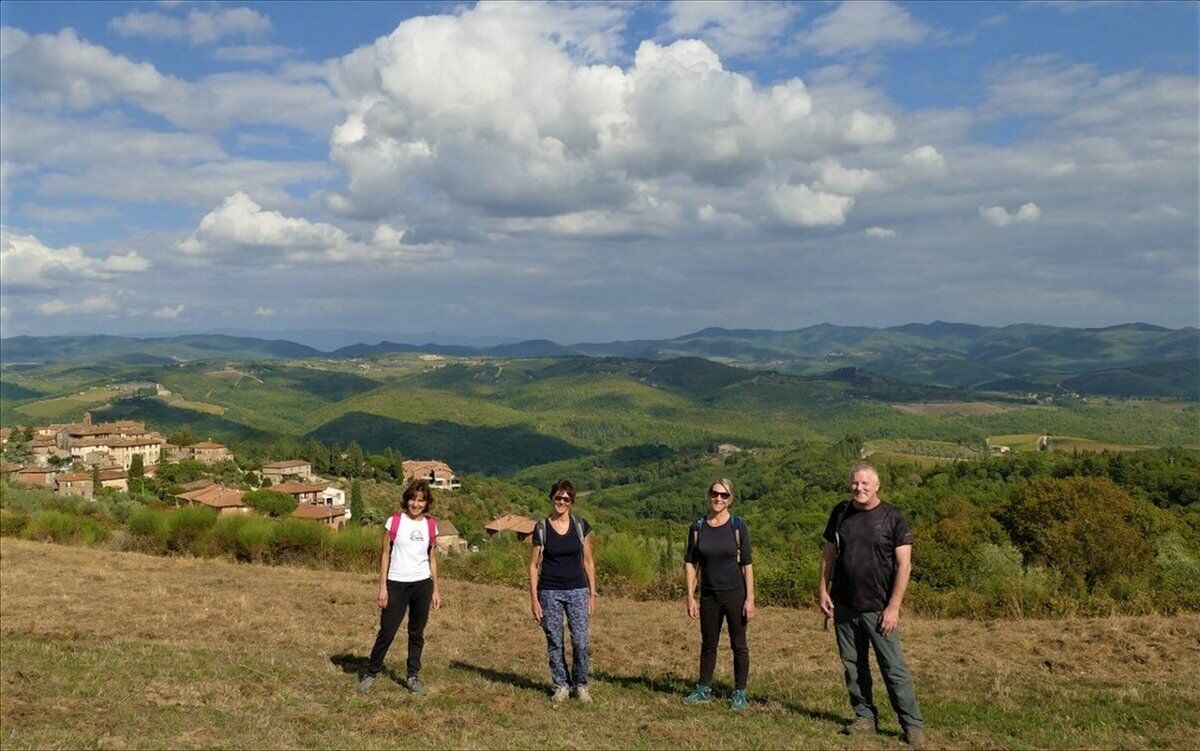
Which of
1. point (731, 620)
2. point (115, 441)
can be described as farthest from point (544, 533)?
point (115, 441)

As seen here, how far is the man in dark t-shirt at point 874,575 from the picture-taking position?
628cm

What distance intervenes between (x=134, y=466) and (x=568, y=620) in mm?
74554

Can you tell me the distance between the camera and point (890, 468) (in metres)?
90.6

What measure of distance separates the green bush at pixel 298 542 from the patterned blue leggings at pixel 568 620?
46.9 ft

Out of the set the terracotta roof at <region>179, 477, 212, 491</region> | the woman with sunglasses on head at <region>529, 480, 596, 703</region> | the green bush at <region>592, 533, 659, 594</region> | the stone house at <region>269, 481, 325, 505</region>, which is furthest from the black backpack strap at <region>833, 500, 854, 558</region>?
the stone house at <region>269, 481, 325, 505</region>

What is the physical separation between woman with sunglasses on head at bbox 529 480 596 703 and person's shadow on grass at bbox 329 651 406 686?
6.31 feet

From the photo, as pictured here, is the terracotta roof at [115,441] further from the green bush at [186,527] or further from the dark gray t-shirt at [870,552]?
the dark gray t-shirt at [870,552]

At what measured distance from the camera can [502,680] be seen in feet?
28.4

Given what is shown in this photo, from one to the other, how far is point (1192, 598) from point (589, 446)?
186m

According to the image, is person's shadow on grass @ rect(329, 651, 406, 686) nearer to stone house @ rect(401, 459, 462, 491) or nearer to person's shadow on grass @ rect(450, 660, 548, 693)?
person's shadow on grass @ rect(450, 660, 548, 693)

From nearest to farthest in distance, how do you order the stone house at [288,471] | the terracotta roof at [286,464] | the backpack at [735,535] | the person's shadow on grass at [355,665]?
1. the backpack at [735,535]
2. the person's shadow on grass at [355,665]
3. the stone house at [288,471]
4. the terracotta roof at [286,464]

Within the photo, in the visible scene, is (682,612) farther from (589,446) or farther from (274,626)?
(589,446)

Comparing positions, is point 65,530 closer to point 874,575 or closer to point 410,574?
point 410,574

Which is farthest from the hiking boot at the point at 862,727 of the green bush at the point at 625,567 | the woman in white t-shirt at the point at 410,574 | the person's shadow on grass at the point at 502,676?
the green bush at the point at 625,567
